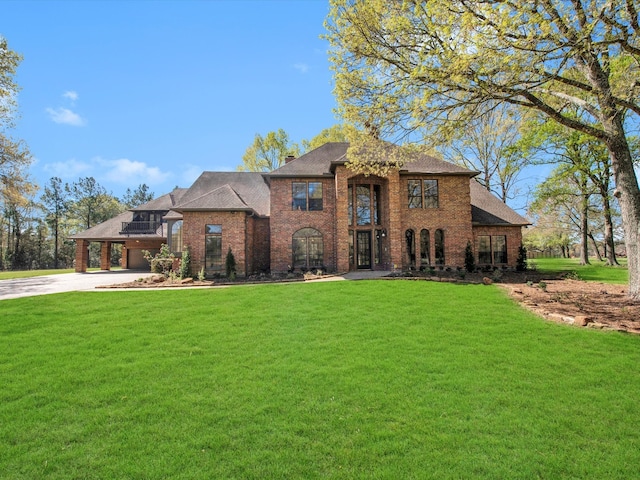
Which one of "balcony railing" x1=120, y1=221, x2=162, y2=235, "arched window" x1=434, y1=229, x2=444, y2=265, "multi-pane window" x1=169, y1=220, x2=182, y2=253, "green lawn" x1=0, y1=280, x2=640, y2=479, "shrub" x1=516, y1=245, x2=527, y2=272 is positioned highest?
"balcony railing" x1=120, y1=221, x2=162, y2=235

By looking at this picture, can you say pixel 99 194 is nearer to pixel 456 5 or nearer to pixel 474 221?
pixel 474 221

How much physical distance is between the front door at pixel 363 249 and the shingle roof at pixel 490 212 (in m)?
5.99

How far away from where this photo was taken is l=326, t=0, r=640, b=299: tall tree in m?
6.75

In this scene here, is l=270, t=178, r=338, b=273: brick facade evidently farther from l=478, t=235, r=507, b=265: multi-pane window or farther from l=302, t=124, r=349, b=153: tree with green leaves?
l=302, t=124, r=349, b=153: tree with green leaves

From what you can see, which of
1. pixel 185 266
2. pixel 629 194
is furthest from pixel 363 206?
pixel 629 194

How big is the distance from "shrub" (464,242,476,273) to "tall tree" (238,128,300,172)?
22.0 metres

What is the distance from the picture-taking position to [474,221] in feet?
60.1

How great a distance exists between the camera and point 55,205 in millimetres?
45031

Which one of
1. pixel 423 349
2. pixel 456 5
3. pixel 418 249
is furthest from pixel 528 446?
pixel 418 249

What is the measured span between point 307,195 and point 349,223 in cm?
267

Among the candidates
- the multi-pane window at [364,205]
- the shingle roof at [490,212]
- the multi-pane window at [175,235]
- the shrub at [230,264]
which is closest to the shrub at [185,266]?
the shrub at [230,264]

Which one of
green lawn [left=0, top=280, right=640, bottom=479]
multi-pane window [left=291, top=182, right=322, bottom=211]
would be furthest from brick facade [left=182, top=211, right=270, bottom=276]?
green lawn [left=0, top=280, right=640, bottom=479]

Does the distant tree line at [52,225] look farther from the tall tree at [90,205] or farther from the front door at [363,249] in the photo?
the front door at [363,249]

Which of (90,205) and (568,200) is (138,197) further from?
(568,200)
